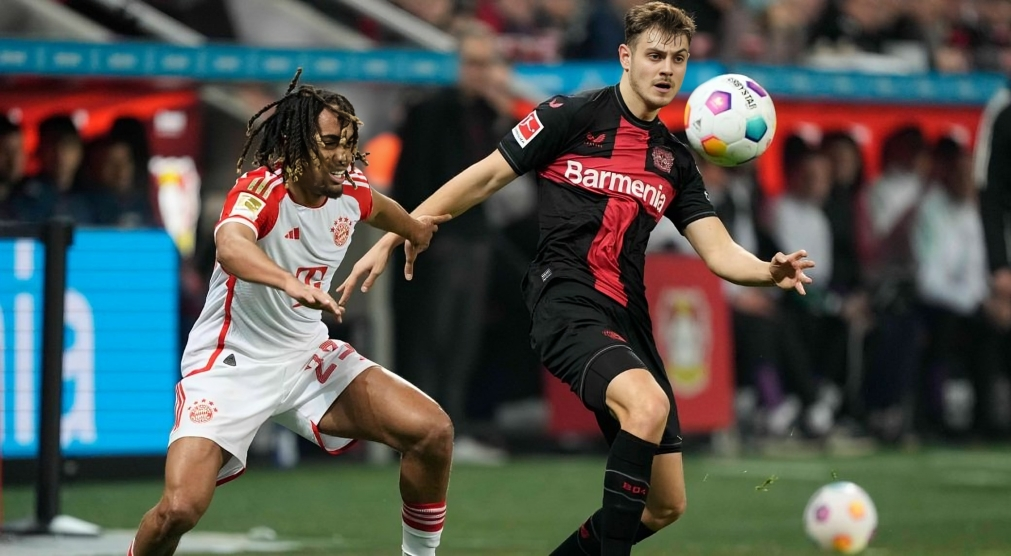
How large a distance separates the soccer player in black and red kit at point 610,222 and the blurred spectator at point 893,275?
348 inches

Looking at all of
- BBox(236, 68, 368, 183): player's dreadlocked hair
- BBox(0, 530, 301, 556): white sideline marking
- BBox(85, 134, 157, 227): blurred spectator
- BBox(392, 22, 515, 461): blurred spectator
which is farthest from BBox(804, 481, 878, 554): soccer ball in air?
BBox(85, 134, 157, 227): blurred spectator

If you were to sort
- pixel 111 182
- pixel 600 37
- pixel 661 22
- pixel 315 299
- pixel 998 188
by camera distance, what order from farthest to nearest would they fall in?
pixel 600 37 → pixel 111 182 → pixel 998 188 → pixel 661 22 → pixel 315 299

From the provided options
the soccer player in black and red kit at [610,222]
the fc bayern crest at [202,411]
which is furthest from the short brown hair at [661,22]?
the fc bayern crest at [202,411]

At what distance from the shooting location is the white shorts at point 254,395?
20.4 feet

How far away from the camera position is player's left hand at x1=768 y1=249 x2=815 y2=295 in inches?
249

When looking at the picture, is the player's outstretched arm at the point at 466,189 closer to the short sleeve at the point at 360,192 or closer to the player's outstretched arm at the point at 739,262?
the short sleeve at the point at 360,192

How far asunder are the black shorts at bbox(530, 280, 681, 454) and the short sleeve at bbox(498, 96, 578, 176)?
525mm

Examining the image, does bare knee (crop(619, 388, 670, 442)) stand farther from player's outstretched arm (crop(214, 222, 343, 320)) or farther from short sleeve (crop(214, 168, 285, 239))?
short sleeve (crop(214, 168, 285, 239))

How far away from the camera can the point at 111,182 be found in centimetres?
1205

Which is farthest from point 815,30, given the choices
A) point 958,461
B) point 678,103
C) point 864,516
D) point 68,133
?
point 864,516

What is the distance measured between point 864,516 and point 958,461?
5.98 meters

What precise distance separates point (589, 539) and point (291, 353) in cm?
139

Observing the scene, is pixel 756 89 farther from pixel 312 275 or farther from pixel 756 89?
pixel 312 275

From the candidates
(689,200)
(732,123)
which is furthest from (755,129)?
(689,200)
